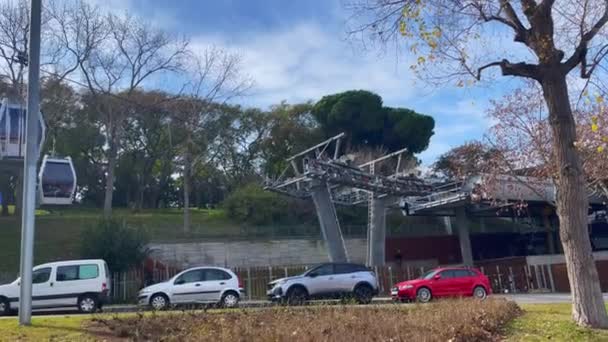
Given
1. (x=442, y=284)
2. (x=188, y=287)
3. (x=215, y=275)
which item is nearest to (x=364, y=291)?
(x=442, y=284)

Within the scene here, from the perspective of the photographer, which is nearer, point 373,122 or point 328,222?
point 328,222

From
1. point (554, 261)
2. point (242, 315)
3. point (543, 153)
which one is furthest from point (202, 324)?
point (554, 261)

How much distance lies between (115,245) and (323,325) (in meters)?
24.0

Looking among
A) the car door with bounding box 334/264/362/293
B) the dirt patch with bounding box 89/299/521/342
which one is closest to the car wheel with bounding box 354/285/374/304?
the car door with bounding box 334/264/362/293

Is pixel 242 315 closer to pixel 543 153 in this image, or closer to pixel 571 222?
pixel 571 222

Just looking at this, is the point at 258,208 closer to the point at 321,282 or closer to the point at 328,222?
the point at 328,222

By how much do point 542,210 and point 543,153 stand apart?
20.6m

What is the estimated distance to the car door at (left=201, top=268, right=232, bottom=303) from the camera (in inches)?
859

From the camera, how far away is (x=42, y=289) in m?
22.0

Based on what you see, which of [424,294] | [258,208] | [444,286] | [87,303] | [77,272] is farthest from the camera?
[258,208]

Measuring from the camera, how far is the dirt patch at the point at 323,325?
8992 mm

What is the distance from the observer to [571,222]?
11406mm

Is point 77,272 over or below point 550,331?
over

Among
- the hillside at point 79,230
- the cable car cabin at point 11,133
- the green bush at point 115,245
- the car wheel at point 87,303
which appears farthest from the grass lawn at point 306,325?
the hillside at point 79,230
